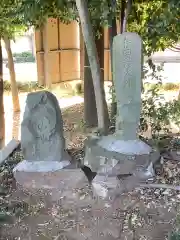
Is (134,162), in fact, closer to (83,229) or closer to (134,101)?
(134,101)

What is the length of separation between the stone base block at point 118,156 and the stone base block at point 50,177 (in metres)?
0.17

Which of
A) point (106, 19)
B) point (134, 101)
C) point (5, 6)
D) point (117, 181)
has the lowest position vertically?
point (117, 181)

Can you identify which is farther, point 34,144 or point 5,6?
point 5,6

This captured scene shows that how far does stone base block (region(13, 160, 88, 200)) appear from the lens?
116 inches

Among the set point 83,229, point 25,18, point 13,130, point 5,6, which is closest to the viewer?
point 83,229

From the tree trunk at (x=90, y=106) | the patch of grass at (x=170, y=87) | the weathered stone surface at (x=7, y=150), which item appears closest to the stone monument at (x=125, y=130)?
the weathered stone surface at (x=7, y=150)

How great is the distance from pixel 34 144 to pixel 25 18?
1.30 metres

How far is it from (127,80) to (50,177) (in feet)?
3.43

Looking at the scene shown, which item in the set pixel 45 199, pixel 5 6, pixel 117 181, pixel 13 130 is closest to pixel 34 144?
pixel 45 199

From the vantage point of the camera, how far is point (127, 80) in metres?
2.92

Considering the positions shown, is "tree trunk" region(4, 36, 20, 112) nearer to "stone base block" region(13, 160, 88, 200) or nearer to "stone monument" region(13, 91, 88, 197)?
"stone monument" region(13, 91, 88, 197)

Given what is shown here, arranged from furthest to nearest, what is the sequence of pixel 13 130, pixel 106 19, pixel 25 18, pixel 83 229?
pixel 13 130
pixel 25 18
pixel 106 19
pixel 83 229

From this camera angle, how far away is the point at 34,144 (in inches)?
118

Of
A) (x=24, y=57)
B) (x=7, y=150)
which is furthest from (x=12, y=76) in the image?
(x=24, y=57)
